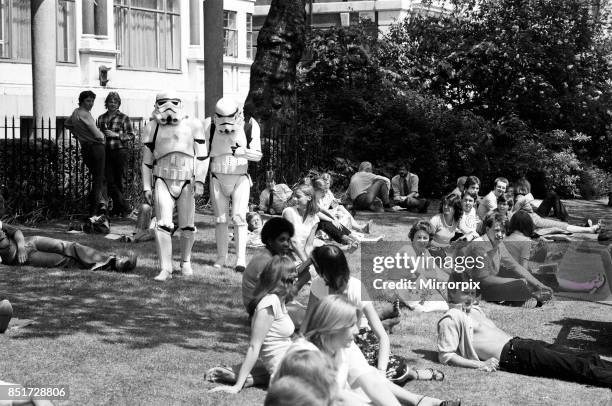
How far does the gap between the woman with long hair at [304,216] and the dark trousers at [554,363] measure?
170 inches

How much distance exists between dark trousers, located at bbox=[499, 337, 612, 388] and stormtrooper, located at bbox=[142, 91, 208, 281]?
4383 mm

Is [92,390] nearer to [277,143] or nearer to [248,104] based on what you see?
[277,143]

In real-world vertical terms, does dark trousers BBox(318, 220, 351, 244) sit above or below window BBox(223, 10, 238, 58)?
below

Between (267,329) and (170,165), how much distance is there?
4.39 meters

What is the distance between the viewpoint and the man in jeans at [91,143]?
15.9 meters

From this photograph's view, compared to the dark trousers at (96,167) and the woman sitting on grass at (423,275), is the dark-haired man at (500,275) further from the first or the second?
the dark trousers at (96,167)

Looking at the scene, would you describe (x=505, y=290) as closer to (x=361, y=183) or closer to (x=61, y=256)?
(x=61, y=256)

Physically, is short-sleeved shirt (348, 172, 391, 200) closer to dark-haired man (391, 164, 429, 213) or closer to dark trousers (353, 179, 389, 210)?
dark trousers (353, 179, 389, 210)

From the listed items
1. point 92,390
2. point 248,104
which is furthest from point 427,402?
point 248,104

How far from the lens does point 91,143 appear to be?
15.9m

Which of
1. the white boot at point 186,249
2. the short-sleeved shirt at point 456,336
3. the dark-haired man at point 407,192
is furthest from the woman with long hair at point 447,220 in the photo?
the dark-haired man at point 407,192

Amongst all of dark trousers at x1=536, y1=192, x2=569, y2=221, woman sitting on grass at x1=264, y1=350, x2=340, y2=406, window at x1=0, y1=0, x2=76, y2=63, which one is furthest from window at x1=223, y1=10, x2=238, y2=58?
woman sitting on grass at x1=264, y1=350, x2=340, y2=406

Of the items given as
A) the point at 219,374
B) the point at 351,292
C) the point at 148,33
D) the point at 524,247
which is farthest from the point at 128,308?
the point at 148,33

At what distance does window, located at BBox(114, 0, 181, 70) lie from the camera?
28250 millimetres
